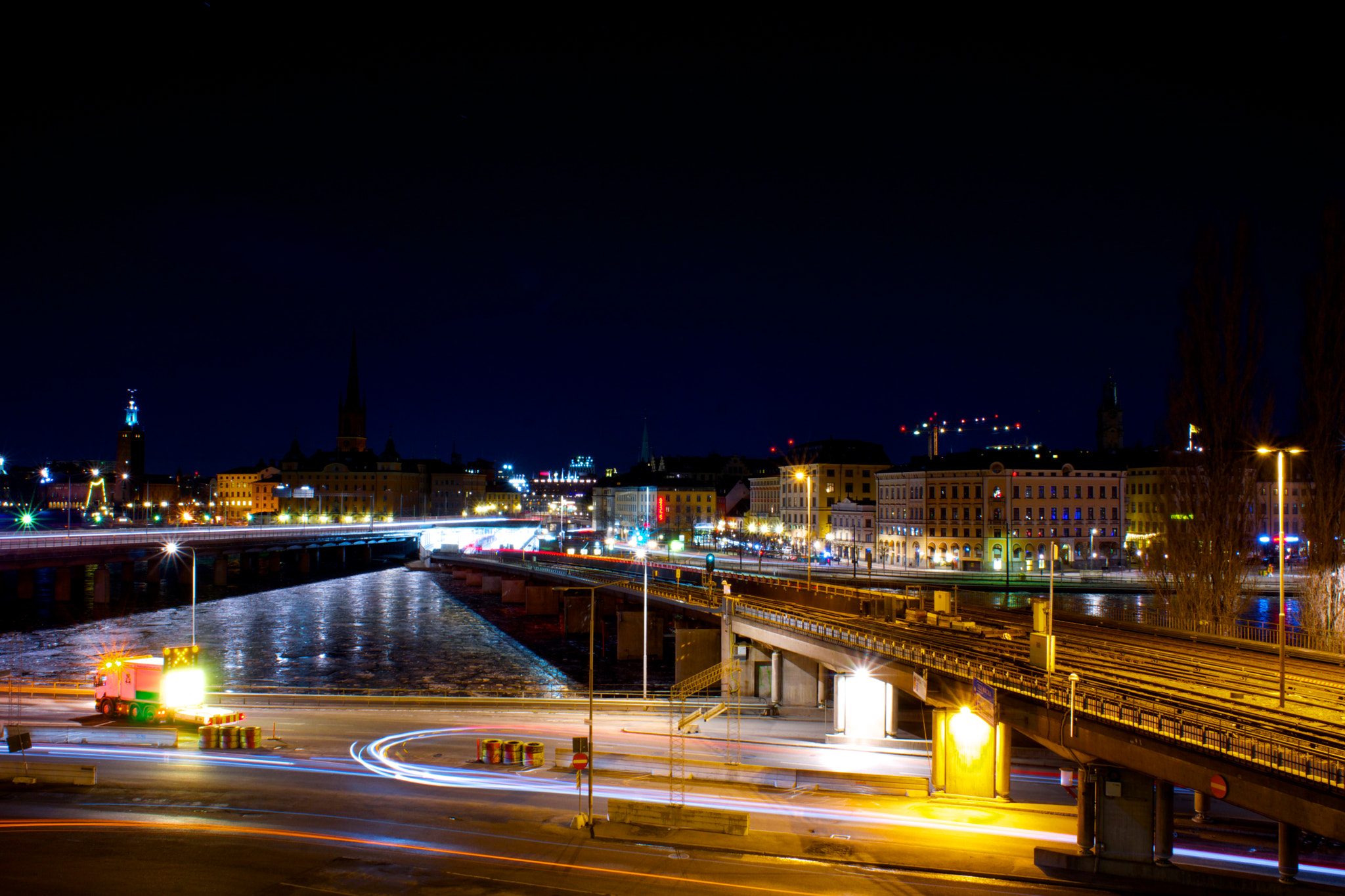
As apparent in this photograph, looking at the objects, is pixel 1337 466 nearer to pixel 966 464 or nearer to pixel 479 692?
pixel 479 692

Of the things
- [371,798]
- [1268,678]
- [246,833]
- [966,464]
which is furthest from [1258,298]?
[966,464]

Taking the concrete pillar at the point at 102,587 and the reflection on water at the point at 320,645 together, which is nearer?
the reflection on water at the point at 320,645

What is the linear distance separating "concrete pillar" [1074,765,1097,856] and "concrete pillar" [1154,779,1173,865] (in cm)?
130

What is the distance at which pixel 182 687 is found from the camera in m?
36.3

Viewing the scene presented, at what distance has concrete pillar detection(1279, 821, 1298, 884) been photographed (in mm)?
19719

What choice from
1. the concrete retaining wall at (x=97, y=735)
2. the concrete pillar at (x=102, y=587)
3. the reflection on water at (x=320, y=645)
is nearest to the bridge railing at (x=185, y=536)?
the concrete pillar at (x=102, y=587)

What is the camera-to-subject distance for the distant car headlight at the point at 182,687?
118ft

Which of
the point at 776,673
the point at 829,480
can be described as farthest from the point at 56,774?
the point at 829,480

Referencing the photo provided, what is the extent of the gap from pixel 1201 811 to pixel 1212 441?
18241 mm

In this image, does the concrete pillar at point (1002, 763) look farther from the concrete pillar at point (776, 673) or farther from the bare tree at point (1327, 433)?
the concrete pillar at point (776, 673)

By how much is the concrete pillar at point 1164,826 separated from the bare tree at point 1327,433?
1844 cm

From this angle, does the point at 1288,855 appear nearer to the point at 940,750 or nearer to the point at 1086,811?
the point at 1086,811

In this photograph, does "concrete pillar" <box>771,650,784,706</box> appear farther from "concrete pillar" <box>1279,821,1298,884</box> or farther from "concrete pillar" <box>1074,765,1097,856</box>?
"concrete pillar" <box>1279,821,1298,884</box>

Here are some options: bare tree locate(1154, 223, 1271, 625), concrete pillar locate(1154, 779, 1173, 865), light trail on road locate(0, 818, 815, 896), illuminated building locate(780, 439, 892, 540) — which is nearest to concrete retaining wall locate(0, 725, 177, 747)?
light trail on road locate(0, 818, 815, 896)
